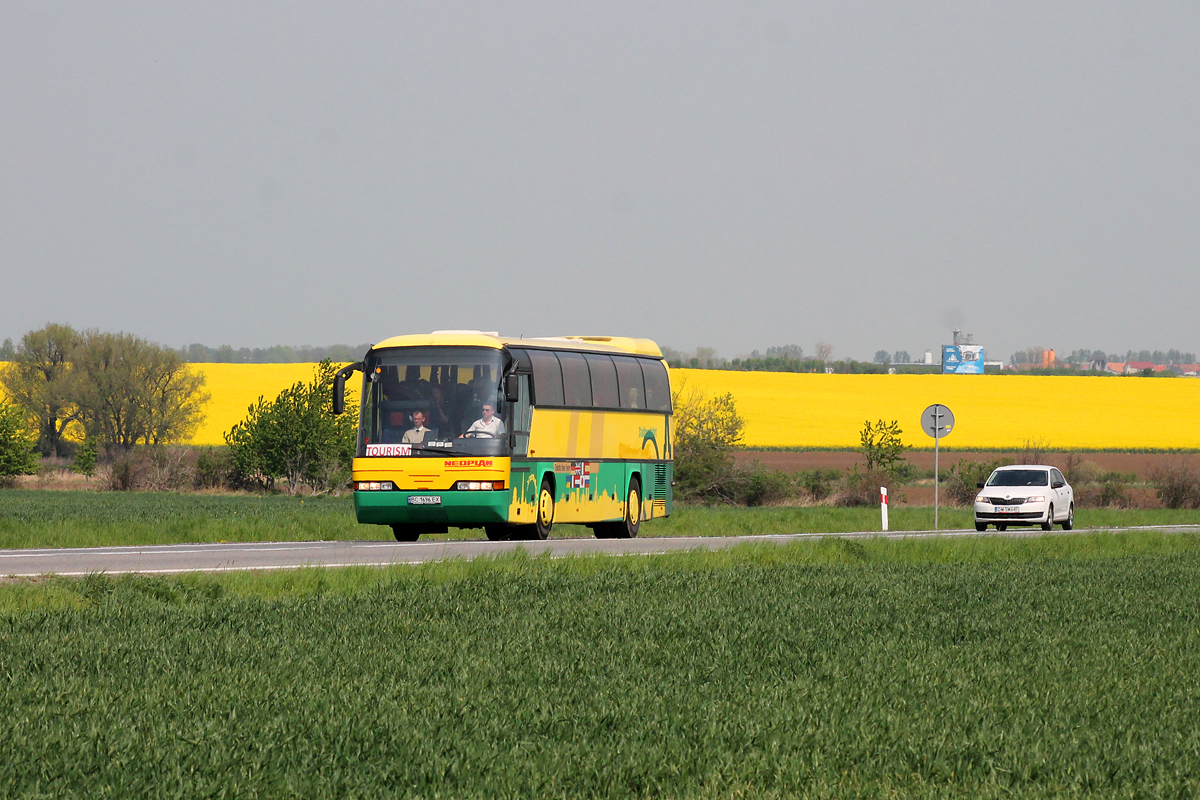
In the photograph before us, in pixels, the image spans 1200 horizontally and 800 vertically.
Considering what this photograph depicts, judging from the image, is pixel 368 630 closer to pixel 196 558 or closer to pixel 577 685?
pixel 577 685

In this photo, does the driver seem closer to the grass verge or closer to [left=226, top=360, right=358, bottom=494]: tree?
the grass verge

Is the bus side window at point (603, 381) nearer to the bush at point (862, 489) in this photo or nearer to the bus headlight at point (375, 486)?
the bus headlight at point (375, 486)

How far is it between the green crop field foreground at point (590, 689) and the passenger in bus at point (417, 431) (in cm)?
880

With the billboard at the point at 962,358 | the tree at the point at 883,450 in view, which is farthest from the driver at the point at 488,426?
the billboard at the point at 962,358

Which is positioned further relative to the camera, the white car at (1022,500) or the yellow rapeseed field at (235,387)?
the yellow rapeseed field at (235,387)

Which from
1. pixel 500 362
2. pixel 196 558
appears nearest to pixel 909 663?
pixel 196 558

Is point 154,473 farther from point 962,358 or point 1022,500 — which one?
point 962,358

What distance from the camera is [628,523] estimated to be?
1110 inches

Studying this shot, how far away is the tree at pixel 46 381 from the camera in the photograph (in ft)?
240

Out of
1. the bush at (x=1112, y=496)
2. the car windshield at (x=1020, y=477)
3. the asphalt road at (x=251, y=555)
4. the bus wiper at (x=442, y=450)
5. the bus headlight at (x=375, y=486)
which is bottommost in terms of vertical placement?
the bush at (x=1112, y=496)

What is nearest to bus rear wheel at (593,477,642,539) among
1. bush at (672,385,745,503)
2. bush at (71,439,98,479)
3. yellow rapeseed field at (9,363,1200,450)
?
bush at (672,385,745,503)

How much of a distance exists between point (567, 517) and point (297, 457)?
93.2 feet

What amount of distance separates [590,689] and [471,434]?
15234 mm

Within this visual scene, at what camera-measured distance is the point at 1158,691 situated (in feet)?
27.6
